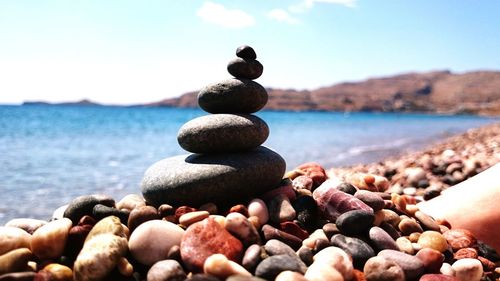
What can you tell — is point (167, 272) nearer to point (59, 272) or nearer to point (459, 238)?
point (59, 272)

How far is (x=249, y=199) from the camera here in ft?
15.8

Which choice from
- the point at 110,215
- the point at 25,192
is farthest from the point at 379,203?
the point at 25,192

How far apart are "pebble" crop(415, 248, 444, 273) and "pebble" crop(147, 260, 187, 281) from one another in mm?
2128

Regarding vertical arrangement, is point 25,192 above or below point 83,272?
below

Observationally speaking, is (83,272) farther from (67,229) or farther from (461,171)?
(461,171)

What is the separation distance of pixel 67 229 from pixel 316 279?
7.55 ft

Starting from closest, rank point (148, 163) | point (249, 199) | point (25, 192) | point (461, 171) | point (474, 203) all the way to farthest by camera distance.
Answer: point (249, 199) < point (474, 203) < point (461, 171) < point (25, 192) < point (148, 163)

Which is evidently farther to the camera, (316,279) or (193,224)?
(193,224)

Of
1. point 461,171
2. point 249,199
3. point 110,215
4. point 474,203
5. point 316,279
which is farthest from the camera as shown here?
point 461,171

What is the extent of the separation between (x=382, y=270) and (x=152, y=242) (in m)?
1.94

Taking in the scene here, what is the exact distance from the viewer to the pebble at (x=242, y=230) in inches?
151

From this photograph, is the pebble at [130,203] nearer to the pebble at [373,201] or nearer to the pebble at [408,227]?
the pebble at [373,201]

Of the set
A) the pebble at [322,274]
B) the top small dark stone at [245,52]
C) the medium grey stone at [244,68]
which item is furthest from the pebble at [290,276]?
the top small dark stone at [245,52]

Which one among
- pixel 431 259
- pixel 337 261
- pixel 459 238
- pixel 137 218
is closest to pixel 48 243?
pixel 137 218
